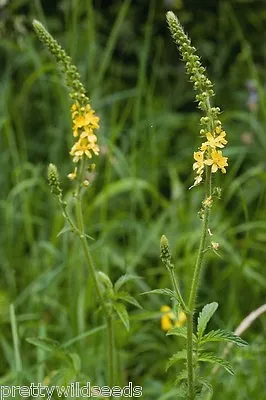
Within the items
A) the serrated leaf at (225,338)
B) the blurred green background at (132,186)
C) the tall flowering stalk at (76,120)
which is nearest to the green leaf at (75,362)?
the tall flowering stalk at (76,120)

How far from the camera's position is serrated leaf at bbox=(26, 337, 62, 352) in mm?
1825

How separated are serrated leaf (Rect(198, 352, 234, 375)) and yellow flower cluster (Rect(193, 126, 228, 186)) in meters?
0.36

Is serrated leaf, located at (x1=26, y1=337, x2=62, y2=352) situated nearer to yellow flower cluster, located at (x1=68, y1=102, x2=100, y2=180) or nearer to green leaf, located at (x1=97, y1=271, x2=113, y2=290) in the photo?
green leaf, located at (x1=97, y1=271, x2=113, y2=290)

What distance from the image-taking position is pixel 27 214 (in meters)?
3.07

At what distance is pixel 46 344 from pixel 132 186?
1.28m

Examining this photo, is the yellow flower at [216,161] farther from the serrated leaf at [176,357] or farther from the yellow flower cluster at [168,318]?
the yellow flower cluster at [168,318]

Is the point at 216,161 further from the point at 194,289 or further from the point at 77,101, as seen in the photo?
the point at 77,101

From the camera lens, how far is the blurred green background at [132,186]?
2.65 meters

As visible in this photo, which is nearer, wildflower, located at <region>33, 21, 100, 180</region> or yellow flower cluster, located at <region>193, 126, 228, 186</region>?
yellow flower cluster, located at <region>193, 126, 228, 186</region>

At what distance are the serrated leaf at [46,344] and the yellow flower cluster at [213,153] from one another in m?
0.60

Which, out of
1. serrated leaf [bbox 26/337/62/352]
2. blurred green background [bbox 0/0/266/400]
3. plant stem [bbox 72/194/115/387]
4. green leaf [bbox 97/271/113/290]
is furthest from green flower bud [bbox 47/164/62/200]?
blurred green background [bbox 0/0/266/400]

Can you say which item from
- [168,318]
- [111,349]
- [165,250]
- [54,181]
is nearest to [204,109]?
[165,250]

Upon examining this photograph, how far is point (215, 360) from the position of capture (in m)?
1.54

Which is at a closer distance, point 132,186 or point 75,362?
point 75,362
